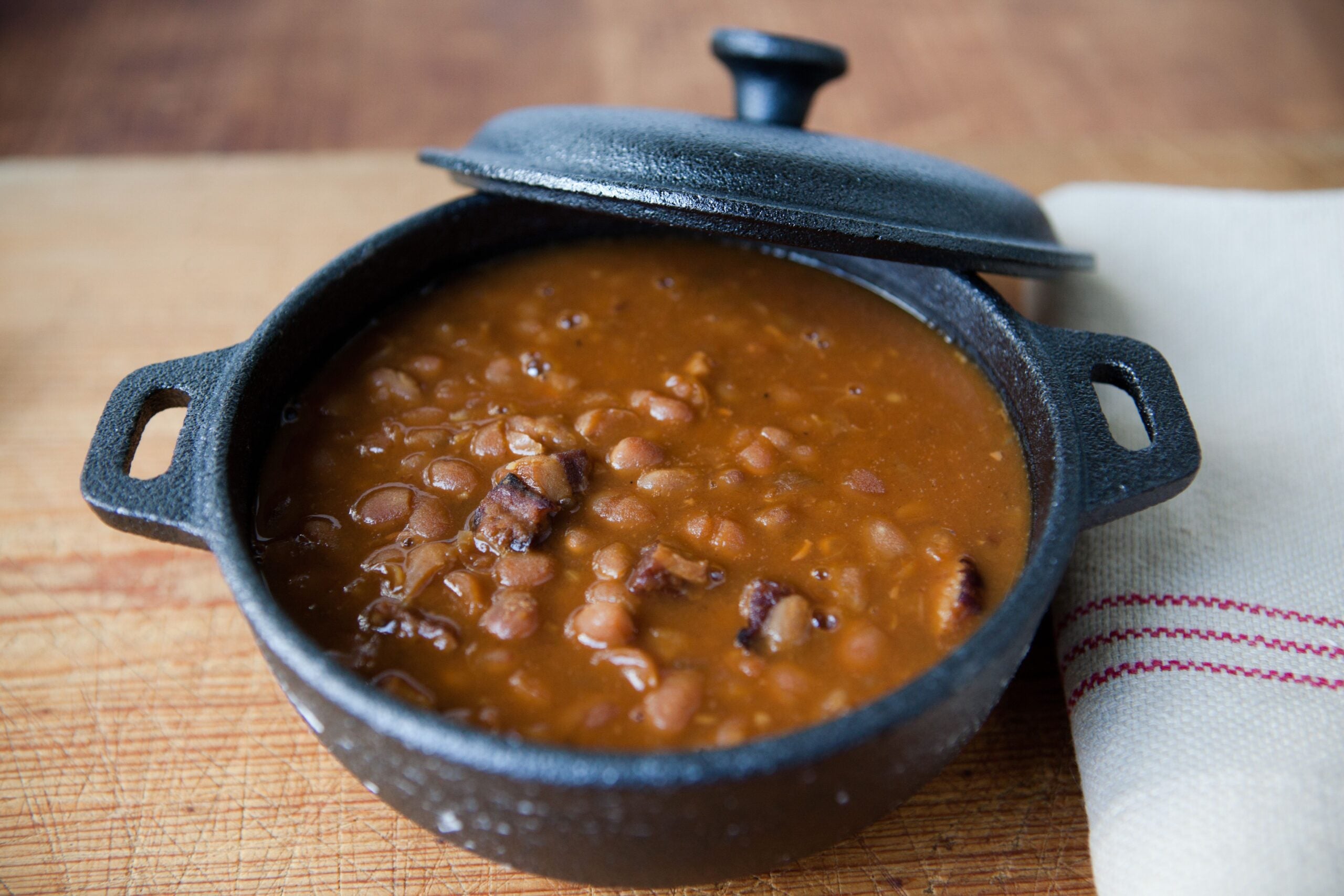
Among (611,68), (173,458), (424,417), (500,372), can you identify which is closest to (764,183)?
(500,372)

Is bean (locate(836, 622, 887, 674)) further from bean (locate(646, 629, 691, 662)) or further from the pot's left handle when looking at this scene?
the pot's left handle

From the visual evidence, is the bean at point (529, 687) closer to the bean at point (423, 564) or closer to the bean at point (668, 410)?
the bean at point (423, 564)

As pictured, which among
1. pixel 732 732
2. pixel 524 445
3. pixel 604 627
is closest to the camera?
pixel 732 732

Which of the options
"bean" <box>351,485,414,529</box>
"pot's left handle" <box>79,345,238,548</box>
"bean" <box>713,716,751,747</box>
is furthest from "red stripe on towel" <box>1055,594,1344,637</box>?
"pot's left handle" <box>79,345,238,548</box>

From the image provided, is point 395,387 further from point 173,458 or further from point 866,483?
point 866,483

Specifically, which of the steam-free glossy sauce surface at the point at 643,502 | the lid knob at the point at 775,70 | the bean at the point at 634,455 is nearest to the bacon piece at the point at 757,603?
the steam-free glossy sauce surface at the point at 643,502

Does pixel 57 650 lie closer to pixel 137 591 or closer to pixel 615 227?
pixel 137 591

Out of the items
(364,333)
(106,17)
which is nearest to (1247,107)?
(364,333)
